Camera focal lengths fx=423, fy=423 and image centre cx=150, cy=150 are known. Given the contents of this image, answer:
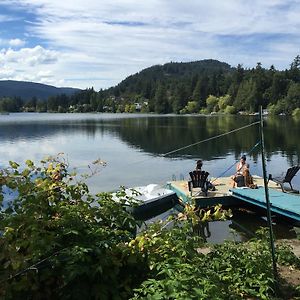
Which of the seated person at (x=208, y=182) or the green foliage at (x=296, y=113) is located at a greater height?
the green foliage at (x=296, y=113)

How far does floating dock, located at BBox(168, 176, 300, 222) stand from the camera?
13.5 metres

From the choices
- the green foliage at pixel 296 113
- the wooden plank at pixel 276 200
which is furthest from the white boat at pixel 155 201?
the green foliage at pixel 296 113

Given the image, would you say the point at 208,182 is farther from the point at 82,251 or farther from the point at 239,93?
the point at 239,93

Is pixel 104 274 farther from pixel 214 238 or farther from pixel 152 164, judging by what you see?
pixel 152 164

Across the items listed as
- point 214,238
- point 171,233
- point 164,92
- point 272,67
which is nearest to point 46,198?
point 171,233

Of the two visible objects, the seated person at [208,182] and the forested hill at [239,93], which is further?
the forested hill at [239,93]

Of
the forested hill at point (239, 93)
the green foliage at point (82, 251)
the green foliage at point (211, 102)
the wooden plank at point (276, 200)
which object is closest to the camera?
the green foliage at point (82, 251)

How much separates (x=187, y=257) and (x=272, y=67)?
537 ft

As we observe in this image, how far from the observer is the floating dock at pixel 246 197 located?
44.3 ft

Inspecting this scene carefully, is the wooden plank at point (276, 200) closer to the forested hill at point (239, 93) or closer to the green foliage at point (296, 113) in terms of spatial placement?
the green foliage at point (296, 113)

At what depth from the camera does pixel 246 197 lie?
15469 mm

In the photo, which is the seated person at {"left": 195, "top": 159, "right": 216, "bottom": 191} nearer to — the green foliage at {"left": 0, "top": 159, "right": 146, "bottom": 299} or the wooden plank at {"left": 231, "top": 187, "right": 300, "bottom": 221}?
the wooden plank at {"left": 231, "top": 187, "right": 300, "bottom": 221}

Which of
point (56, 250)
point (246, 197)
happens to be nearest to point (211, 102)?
point (246, 197)

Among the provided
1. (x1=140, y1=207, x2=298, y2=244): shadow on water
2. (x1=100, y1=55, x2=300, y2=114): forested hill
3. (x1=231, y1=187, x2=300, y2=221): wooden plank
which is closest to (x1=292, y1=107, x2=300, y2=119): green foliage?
(x1=100, y1=55, x2=300, y2=114): forested hill
